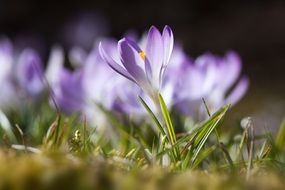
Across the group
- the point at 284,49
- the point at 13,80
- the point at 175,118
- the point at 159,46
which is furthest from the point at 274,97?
the point at 159,46

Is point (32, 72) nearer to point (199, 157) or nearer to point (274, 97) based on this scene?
point (199, 157)

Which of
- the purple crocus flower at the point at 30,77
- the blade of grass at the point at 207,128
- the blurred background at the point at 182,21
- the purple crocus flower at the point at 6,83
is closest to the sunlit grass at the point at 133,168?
the blade of grass at the point at 207,128

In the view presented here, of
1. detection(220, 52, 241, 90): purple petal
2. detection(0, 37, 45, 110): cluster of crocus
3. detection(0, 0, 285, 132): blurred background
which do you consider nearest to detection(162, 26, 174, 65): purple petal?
detection(220, 52, 241, 90): purple petal

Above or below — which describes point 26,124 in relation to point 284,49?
above

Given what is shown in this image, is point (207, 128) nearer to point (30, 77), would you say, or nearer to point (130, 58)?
point (130, 58)

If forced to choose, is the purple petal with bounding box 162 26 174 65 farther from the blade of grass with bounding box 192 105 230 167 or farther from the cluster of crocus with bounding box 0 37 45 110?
the cluster of crocus with bounding box 0 37 45 110
